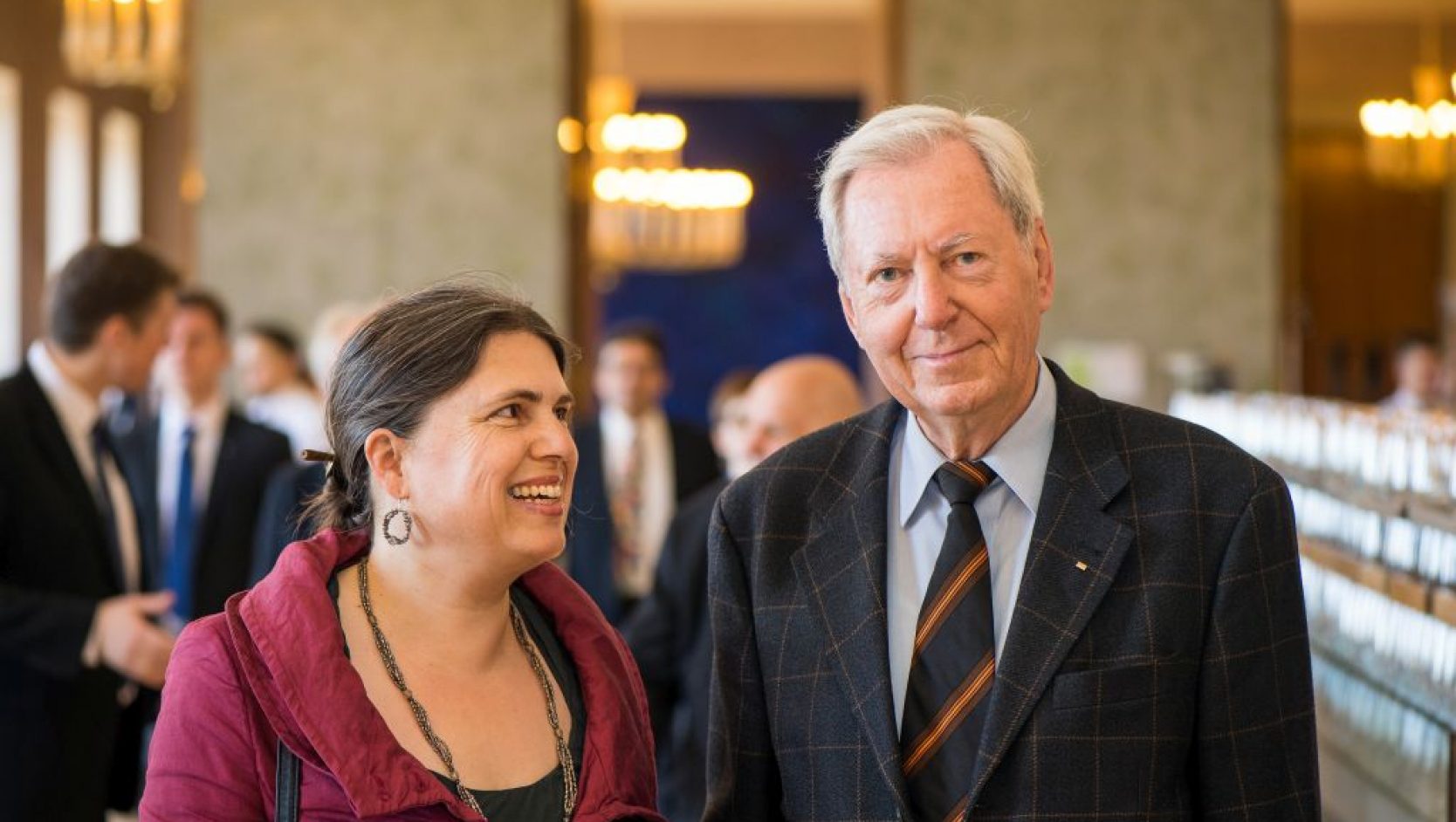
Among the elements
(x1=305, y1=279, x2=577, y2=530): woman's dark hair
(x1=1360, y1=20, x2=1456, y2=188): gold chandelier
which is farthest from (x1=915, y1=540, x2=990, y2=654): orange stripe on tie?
(x1=1360, y1=20, x2=1456, y2=188): gold chandelier

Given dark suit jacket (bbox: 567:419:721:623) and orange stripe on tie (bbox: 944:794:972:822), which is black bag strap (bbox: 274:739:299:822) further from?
dark suit jacket (bbox: 567:419:721:623)

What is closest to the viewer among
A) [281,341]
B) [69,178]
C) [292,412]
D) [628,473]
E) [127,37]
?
[628,473]

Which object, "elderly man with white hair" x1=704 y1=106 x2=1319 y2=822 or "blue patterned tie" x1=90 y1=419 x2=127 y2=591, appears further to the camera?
"blue patterned tie" x1=90 y1=419 x2=127 y2=591

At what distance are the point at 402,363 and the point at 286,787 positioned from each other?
536 mm

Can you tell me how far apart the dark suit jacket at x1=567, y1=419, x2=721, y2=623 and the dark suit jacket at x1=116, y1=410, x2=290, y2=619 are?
3.41ft

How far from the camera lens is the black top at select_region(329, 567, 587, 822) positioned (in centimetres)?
212

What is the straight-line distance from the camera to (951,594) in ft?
6.62

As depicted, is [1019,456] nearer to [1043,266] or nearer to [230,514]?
[1043,266]

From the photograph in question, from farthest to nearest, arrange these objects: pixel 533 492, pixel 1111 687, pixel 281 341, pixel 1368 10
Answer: pixel 1368 10 → pixel 281 341 → pixel 533 492 → pixel 1111 687

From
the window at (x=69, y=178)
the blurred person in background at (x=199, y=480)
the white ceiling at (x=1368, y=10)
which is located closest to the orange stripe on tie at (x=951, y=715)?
the blurred person in background at (x=199, y=480)

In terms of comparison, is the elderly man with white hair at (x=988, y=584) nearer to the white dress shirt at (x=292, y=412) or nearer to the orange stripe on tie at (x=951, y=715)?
the orange stripe on tie at (x=951, y=715)

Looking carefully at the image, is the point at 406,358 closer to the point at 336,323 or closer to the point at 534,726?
the point at 534,726

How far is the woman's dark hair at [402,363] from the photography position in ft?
7.18

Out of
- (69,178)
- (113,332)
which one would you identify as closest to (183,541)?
(113,332)
